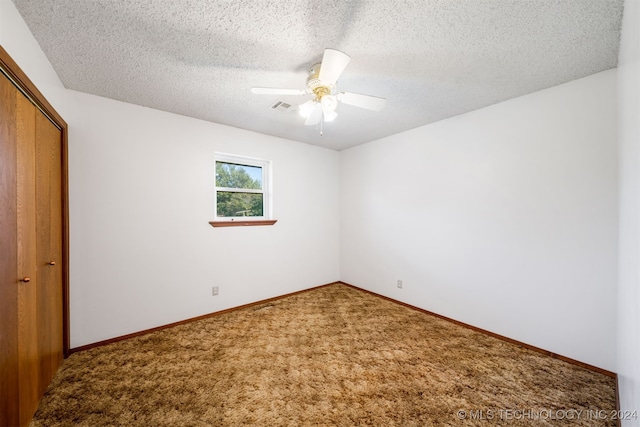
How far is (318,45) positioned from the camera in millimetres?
1599

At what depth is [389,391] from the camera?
173cm

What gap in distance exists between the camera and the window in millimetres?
3156

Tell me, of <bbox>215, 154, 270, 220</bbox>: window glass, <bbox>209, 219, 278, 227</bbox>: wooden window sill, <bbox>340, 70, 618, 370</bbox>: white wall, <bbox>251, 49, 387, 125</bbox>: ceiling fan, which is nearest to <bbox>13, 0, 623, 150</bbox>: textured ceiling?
<bbox>251, 49, 387, 125</bbox>: ceiling fan

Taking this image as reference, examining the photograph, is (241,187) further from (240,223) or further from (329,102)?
(329,102)

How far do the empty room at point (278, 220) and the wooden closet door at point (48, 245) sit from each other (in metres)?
0.03

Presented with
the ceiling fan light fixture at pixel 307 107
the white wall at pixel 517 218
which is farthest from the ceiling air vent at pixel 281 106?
the white wall at pixel 517 218

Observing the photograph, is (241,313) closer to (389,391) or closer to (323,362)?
(323,362)

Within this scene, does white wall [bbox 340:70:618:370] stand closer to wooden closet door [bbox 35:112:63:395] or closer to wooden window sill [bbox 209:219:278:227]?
wooden window sill [bbox 209:219:278:227]

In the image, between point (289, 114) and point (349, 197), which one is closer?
point (289, 114)

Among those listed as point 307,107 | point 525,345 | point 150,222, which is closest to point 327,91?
point 307,107

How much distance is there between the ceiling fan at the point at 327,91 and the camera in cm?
143

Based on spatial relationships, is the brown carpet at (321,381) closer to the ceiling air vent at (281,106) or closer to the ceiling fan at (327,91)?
the ceiling fan at (327,91)

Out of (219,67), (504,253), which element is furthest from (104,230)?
(504,253)

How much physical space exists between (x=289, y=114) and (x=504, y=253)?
2.67 metres
